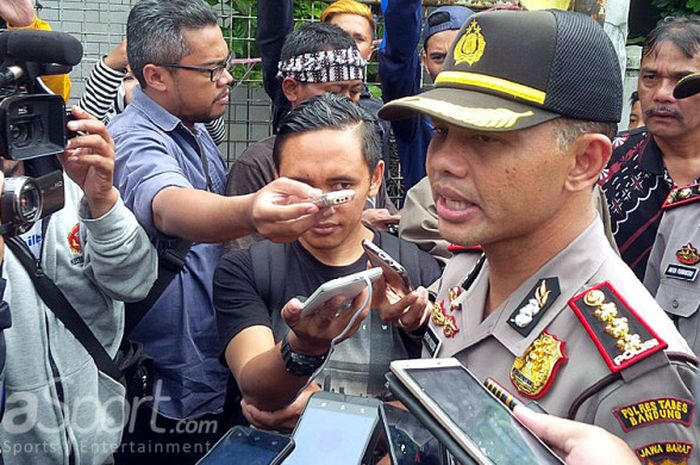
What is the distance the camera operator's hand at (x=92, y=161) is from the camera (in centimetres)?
223

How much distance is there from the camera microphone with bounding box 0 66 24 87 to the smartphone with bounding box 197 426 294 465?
112 centimetres

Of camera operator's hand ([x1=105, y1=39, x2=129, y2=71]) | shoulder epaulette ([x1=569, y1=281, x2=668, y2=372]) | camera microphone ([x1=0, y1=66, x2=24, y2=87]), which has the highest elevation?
camera microphone ([x1=0, y1=66, x2=24, y2=87])

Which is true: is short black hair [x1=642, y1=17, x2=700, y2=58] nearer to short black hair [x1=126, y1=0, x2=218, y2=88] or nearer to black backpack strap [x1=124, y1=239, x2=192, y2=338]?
short black hair [x1=126, y1=0, x2=218, y2=88]

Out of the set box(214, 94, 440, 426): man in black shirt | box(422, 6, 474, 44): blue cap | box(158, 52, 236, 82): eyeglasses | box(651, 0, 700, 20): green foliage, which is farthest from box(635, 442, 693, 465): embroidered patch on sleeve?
box(651, 0, 700, 20): green foliage

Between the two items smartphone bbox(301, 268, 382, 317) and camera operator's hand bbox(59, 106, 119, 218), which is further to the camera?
camera operator's hand bbox(59, 106, 119, 218)

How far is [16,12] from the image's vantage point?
373cm

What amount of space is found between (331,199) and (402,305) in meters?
0.38

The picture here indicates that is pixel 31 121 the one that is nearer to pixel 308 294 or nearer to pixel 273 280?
pixel 273 280

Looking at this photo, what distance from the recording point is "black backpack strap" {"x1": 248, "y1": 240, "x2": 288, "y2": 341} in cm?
249

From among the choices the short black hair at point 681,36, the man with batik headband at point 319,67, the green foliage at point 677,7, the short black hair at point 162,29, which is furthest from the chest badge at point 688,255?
the green foliage at point 677,7

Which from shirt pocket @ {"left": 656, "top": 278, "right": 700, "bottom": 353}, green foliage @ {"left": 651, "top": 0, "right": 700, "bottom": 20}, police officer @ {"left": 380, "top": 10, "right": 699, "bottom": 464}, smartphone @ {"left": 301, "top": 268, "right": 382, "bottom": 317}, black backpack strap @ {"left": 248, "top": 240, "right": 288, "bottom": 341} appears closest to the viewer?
police officer @ {"left": 380, "top": 10, "right": 699, "bottom": 464}

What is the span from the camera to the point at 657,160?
3.41 metres

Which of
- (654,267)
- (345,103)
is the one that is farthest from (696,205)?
(345,103)

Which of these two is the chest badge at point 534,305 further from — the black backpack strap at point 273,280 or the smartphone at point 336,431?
the black backpack strap at point 273,280
